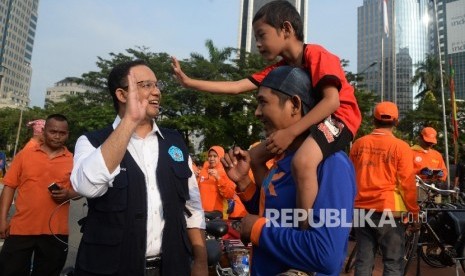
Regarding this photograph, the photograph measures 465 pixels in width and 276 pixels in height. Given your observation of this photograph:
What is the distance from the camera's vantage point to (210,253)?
3176 millimetres

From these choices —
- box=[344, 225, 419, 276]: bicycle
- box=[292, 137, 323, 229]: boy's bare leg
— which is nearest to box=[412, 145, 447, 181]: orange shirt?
box=[344, 225, 419, 276]: bicycle

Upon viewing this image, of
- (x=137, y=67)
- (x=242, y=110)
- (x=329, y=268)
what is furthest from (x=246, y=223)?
(x=242, y=110)

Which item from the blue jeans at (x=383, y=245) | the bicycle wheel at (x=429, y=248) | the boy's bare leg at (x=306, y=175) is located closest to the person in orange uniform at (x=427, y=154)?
the bicycle wheel at (x=429, y=248)

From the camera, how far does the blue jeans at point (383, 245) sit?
3796mm

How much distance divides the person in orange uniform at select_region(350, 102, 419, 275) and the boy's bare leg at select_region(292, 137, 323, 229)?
274 cm

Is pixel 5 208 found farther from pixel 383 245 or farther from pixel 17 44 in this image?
pixel 17 44

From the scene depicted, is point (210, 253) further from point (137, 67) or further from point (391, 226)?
point (391, 226)

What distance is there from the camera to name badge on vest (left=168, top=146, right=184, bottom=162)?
234 centimetres

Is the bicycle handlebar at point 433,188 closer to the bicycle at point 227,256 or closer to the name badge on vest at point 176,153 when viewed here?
the bicycle at point 227,256

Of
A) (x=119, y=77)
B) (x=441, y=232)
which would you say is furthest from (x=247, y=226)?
(x=441, y=232)

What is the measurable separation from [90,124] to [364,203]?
23.4 metres

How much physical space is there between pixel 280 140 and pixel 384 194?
8.87 feet

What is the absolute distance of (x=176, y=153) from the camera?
93.4 inches

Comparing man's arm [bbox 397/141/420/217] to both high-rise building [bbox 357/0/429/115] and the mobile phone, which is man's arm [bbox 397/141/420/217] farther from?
high-rise building [bbox 357/0/429/115]
